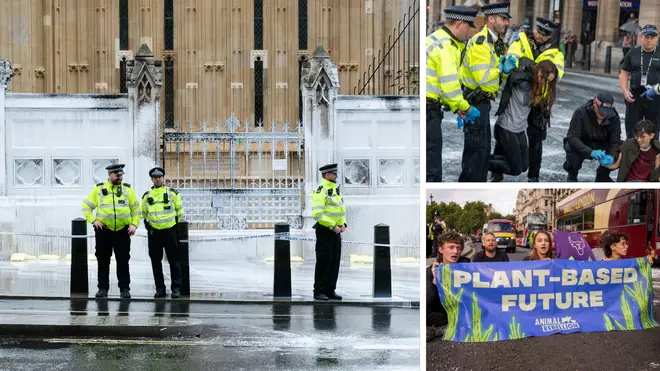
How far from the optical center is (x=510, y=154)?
278 inches

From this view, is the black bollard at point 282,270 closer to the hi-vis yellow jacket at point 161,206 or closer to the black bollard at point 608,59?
the hi-vis yellow jacket at point 161,206

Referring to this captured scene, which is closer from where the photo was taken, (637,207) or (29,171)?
(637,207)

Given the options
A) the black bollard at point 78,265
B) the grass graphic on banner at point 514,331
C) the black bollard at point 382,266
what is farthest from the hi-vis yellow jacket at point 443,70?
the black bollard at point 78,265

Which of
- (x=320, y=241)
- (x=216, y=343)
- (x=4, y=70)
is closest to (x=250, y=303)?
(x=320, y=241)

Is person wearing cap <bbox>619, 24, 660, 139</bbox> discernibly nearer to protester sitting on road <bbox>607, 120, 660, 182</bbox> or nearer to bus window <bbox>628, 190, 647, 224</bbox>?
protester sitting on road <bbox>607, 120, 660, 182</bbox>

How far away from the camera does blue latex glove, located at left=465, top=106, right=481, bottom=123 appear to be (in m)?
6.86

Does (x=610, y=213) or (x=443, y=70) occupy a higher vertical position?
(x=443, y=70)

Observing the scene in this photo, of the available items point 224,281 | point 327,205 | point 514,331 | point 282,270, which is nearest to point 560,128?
point 514,331

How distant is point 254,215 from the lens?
16.5 m

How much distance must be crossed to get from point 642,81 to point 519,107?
76 centimetres

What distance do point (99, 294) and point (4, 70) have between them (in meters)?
4.60

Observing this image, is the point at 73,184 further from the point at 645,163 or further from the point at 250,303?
the point at 645,163

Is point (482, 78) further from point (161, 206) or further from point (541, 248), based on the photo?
point (161, 206)

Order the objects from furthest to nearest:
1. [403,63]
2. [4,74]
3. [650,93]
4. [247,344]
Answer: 1. [403,63]
2. [4,74]
3. [247,344]
4. [650,93]
